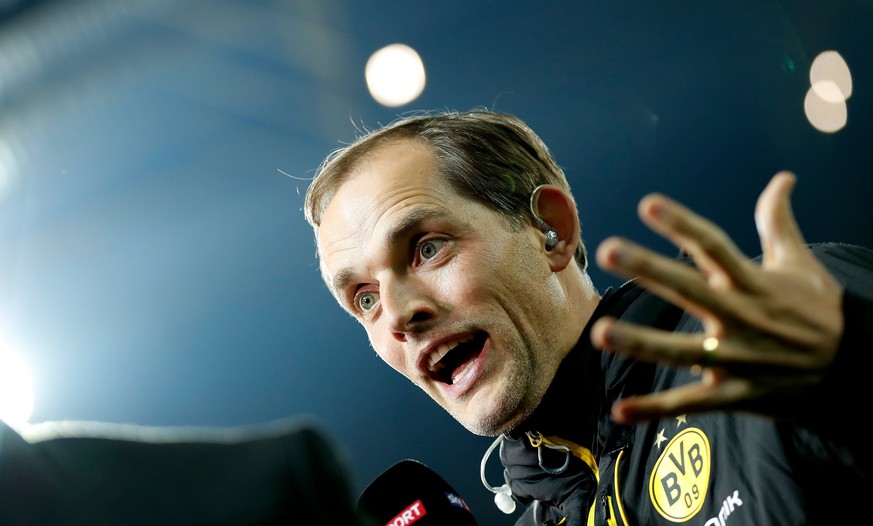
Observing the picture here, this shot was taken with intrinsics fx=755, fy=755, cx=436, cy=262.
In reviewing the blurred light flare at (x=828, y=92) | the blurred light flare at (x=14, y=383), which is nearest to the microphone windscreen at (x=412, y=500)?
the blurred light flare at (x=828, y=92)

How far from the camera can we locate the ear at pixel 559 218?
2154 mm

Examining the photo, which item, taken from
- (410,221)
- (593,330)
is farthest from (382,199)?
(593,330)

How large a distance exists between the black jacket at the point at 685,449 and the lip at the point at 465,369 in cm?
18

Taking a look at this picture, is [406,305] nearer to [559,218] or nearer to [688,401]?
[559,218]

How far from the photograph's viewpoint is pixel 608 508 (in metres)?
1.61

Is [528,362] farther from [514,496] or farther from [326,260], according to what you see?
[326,260]

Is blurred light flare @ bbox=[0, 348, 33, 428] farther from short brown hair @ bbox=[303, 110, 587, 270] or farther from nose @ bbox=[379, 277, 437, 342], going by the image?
nose @ bbox=[379, 277, 437, 342]

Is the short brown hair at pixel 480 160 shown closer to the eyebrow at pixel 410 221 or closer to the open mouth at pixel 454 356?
the eyebrow at pixel 410 221

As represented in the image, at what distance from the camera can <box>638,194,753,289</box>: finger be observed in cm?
81

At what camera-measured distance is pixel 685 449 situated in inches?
58.6

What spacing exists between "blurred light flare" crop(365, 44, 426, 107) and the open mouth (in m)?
1.74

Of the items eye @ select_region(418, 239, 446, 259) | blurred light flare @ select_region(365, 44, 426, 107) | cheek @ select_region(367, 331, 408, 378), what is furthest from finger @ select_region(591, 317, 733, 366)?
blurred light flare @ select_region(365, 44, 426, 107)

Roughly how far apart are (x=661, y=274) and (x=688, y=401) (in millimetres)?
137

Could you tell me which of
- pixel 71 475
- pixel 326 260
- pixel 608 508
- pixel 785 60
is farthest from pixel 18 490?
pixel 785 60
